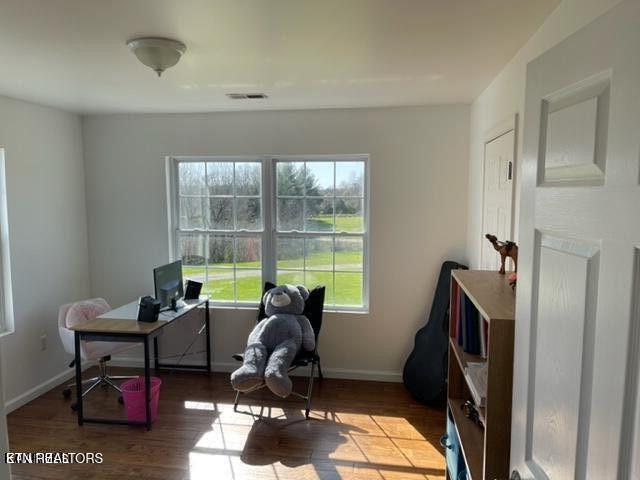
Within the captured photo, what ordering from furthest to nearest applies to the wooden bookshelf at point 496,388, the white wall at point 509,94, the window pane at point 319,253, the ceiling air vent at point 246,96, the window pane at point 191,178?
1. the window pane at point 191,178
2. the window pane at point 319,253
3. the ceiling air vent at point 246,96
4. the white wall at point 509,94
5. the wooden bookshelf at point 496,388

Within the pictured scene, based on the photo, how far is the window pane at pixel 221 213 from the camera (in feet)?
13.0

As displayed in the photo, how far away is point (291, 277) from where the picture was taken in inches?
155

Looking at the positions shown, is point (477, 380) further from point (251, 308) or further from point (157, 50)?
point (251, 308)

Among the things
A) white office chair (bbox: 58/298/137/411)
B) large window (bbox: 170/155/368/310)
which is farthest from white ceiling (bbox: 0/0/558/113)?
white office chair (bbox: 58/298/137/411)

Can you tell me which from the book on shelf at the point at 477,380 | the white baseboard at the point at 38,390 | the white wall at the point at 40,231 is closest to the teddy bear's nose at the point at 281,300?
the book on shelf at the point at 477,380

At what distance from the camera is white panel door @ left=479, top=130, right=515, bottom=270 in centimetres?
227

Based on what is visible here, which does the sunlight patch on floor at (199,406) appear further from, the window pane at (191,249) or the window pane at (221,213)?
the window pane at (221,213)

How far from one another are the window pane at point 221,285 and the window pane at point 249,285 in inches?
3.1

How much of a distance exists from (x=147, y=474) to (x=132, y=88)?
2.44m

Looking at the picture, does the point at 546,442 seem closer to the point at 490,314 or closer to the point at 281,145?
the point at 490,314

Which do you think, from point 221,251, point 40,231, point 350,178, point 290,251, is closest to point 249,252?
point 221,251

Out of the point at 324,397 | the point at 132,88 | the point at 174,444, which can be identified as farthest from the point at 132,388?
the point at 132,88

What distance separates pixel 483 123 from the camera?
295 cm

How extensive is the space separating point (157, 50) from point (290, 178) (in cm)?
197
